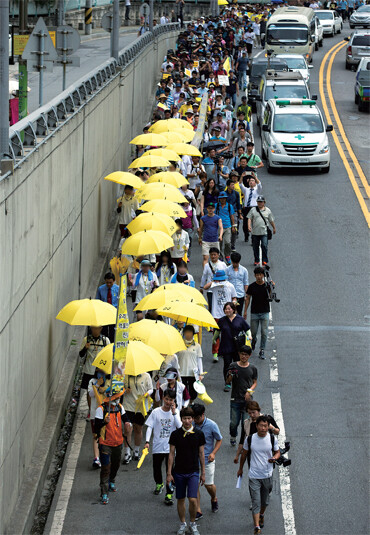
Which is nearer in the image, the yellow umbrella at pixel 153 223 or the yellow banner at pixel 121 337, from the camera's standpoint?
the yellow banner at pixel 121 337

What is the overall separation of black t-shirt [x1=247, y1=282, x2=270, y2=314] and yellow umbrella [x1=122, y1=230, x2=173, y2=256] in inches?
57.4

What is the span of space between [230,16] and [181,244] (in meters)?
41.5

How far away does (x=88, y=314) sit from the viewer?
14.5 m

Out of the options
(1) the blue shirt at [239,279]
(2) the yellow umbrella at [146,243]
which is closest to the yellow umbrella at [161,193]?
(2) the yellow umbrella at [146,243]

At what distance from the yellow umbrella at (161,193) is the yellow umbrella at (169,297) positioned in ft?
15.4

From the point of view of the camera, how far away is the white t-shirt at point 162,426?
12930mm

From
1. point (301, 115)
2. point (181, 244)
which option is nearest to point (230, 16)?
point (301, 115)

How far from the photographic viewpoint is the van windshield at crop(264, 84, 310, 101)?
36188mm

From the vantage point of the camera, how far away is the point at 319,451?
14.5m

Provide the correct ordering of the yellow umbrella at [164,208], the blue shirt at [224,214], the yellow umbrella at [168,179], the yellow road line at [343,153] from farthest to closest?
the yellow road line at [343,153] → the yellow umbrella at [168,179] → the blue shirt at [224,214] → the yellow umbrella at [164,208]

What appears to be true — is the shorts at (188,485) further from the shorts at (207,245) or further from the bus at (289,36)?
the bus at (289,36)

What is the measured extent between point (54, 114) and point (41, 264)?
2394mm

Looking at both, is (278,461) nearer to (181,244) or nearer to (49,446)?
(49,446)

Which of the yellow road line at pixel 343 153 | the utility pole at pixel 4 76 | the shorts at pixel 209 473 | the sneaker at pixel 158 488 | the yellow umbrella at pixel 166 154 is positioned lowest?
the yellow road line at pixel 343 153
